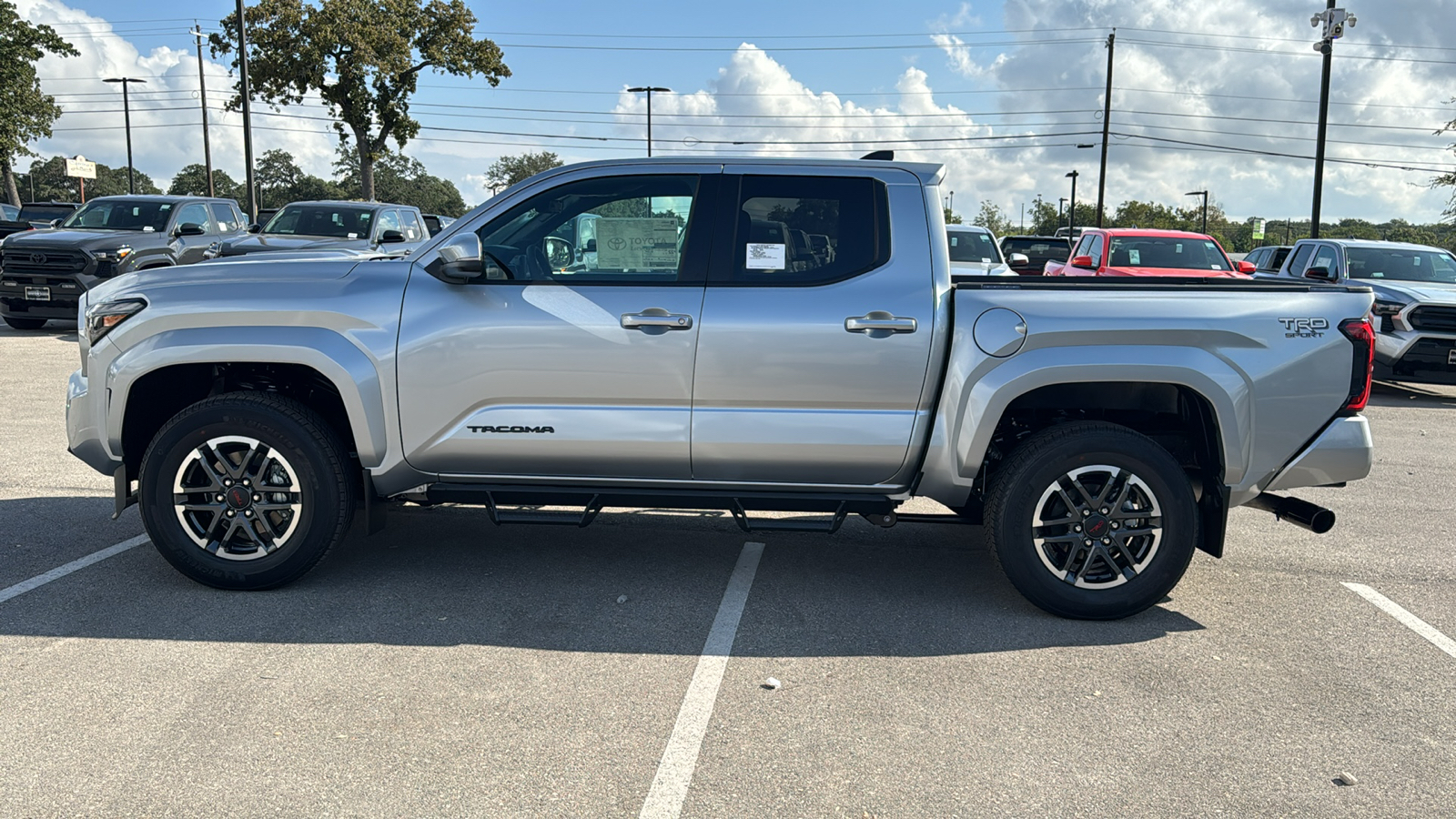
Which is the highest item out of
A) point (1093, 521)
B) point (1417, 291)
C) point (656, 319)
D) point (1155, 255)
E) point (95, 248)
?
point (1155, 255)

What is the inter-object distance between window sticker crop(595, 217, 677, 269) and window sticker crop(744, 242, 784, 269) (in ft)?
1.10

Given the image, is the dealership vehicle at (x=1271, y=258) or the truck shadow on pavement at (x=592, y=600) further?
the dealership vehicle at (x=1271, y=258)

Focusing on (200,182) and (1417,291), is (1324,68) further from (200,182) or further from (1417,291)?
(200,182)

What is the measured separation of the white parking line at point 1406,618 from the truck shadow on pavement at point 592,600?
954 millimetres

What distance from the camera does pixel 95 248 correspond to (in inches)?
588

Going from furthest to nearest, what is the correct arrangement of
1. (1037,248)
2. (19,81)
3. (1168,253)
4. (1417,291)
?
(19,81) < (1037,248) < (1168,253) < (1417,291)

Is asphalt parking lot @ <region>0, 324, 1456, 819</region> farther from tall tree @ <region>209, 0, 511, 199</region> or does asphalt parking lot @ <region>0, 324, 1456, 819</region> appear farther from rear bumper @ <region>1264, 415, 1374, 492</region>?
tall tree @ <region>209, 0, 511, 199</region>

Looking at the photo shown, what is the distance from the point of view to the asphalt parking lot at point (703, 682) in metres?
3.25

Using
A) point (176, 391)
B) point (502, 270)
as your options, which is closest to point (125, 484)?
point (176, 391)

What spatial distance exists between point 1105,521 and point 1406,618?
1.54 metres

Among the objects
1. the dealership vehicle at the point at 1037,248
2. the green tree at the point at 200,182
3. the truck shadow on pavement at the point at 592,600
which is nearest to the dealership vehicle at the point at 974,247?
the dealership vehicle at the point at 1037,248

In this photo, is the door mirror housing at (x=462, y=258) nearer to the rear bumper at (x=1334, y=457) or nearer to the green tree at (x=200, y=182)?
the rear bumper at (x=1334, y=457)

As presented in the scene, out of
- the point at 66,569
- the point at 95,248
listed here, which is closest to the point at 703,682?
the point at 66,569

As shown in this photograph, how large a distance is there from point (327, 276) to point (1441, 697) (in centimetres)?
480
